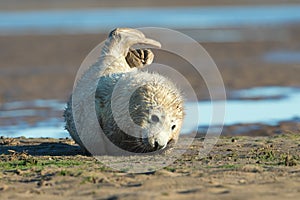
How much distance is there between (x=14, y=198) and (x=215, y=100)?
347 inches

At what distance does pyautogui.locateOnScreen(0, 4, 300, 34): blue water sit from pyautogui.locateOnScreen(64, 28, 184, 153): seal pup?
22.0m

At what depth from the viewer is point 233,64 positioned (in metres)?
21.2

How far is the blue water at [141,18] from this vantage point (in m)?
32.2

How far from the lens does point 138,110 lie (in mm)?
8148

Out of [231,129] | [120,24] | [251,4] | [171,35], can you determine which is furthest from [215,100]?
[251,4]

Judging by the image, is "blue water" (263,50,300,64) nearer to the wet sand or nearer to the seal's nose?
the wet sand

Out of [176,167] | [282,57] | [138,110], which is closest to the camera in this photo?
[176,167]

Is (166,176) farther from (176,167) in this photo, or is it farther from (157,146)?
(157,146)

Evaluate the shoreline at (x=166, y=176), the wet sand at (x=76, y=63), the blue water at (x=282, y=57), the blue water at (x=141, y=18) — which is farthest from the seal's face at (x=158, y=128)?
the blue water at (x=141, y=18)

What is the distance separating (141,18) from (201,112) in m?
21.9

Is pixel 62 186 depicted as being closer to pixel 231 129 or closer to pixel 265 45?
pixel 231 129

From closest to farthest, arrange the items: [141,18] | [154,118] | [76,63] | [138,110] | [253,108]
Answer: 1. [154,118]
2. [138,110]
3. [253,108]
4. [76,63]
5. [141,18]

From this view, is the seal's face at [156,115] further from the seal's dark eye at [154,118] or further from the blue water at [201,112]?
the blue water at [201,112]

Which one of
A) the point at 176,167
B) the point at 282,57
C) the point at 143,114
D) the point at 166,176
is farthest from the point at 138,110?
the point at 282,57
